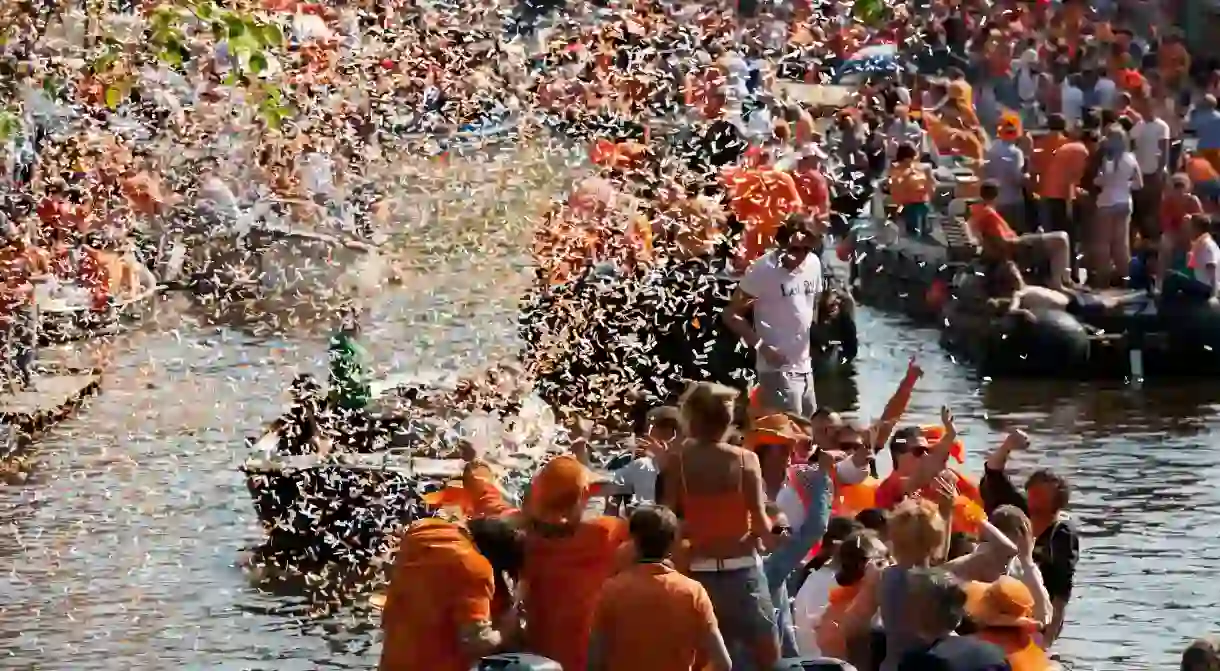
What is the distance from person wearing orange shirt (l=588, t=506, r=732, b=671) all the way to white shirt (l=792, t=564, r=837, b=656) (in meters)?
2.39

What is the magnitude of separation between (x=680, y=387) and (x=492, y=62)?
28.2m

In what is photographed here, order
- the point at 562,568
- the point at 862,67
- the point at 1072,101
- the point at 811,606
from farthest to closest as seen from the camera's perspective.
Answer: the point at 862,67
the point at 1072,101
the point at 811,606
the point at 562,568

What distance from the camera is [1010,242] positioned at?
88.3ft

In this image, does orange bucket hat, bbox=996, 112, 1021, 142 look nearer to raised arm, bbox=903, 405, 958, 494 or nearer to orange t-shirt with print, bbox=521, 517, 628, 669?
raised arm, bbox=903, 405, 958, 494

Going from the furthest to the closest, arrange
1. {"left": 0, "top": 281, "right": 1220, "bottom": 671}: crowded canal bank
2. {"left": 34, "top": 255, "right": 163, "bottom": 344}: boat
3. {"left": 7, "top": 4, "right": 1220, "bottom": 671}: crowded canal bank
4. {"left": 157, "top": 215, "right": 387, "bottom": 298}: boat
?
1. {"left": 157, "top": 215, "right": 387, "bottom": 298}: boat
2. {"left": 34, "top": 255, "right": 163, "bottom": 344}: boat
3. {"left": 0, "top": 281, "right": 1220, "bottom": 671}: crowded canal bank
4. {"left": 7, "top": 4, "right": 1220, "bottom": 671}: crowded canal bank

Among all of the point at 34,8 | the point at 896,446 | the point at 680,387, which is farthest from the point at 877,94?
the point at 896,446

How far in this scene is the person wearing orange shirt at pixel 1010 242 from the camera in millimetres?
26531

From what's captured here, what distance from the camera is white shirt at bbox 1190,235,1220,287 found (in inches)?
1003

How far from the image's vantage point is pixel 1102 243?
27234 millimetres

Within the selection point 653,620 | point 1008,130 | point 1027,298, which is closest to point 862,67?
point 1008,130

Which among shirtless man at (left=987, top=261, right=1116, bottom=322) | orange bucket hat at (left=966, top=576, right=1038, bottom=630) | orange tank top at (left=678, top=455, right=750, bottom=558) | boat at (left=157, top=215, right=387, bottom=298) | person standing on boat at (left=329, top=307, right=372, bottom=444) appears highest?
orange tank top at (left=678, top=455, right=750, bottom=558)

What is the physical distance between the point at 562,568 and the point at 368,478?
792 cm

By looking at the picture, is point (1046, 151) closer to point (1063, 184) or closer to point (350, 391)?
point (1063, 184)

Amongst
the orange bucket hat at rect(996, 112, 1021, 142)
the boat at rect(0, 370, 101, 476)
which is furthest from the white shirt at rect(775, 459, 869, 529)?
the orange bucket hat at rect(996, 112, 1021, 142)
